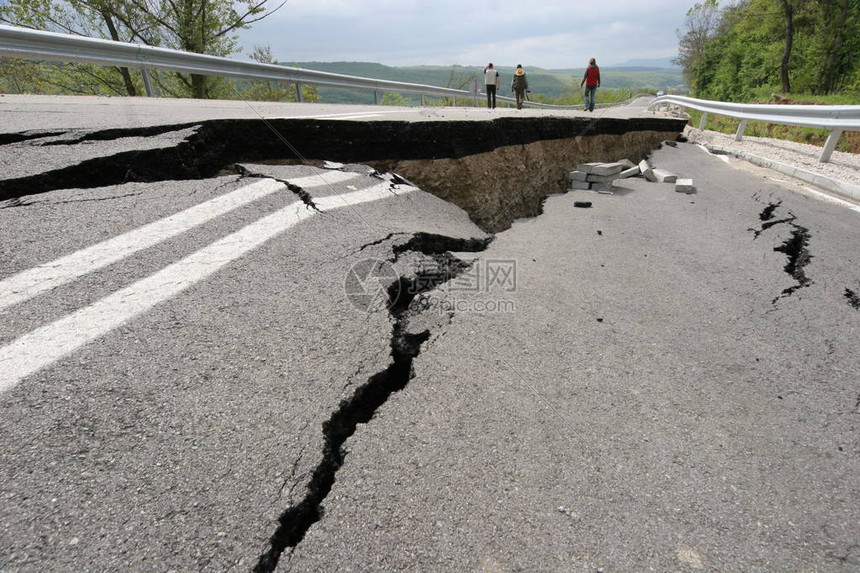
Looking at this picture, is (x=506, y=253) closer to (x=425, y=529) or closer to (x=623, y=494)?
(x=623, y=494)

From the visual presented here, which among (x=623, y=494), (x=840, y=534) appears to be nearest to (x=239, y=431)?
(x=623, y=494)

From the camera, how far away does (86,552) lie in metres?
1.22

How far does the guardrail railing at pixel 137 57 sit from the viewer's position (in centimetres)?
640

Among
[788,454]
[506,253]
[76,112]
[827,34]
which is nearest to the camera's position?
[788,454]

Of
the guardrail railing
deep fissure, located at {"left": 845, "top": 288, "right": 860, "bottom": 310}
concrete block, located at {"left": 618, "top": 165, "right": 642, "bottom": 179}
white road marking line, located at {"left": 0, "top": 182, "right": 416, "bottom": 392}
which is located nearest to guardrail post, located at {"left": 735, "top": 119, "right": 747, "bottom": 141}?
concrete block, located at {"left": 618, "top": 165, "right": 642, "bottom": 179}

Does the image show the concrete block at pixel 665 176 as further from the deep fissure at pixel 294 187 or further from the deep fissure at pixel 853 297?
the deep fissure at pixel 294 187

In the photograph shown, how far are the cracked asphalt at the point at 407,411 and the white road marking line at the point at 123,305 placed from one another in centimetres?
4

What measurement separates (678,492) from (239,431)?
1.76m

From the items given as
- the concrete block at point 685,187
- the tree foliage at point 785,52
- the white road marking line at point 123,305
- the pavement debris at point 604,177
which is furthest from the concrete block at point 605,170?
the tree foliage at point 785,52

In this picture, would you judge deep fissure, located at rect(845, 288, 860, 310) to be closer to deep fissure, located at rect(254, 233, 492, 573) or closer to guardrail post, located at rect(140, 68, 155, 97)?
deep fissure, located at rect(254, 233, 492, 573)

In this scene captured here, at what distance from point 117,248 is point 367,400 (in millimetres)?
1959

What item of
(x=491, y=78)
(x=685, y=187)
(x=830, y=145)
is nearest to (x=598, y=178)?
(x=685, y=187)

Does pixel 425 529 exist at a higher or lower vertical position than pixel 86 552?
lower

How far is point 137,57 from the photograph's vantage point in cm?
771
